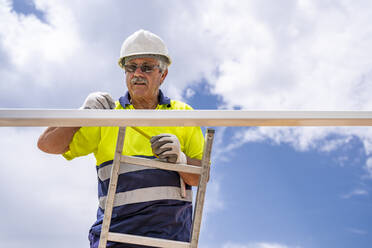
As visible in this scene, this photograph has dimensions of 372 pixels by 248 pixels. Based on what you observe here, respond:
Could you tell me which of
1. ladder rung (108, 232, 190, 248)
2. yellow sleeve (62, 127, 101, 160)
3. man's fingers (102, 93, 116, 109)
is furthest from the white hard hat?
ladder rung (108, 232, 190, 248)

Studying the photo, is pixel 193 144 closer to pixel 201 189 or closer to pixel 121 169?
pixel 201 189

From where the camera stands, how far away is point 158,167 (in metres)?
2.57

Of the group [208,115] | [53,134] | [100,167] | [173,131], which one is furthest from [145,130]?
[208,115]

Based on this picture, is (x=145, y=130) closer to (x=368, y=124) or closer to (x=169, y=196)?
(x=169, y=196)

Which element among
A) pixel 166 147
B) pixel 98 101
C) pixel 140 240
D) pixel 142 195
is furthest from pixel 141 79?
pixel 140 240

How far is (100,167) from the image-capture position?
2.74 metres

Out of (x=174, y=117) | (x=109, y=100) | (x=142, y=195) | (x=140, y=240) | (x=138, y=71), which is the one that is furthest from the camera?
(x=138, y=71)

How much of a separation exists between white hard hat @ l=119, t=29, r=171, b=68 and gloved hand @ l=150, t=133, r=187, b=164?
65 centimetres

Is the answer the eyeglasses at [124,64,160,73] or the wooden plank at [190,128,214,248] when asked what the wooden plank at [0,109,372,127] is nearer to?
the wooden plank at [190,128,214,248]

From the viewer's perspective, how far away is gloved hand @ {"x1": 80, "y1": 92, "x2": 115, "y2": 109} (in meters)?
2.52

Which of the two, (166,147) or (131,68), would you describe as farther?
(131,68)

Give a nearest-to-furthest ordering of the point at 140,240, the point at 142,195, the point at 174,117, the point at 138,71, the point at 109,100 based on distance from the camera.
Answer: the point at 174,117 → the point at 140,240 → the point at 142,195 → the point at 109,100 → the point at 138,71

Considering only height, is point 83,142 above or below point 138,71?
below

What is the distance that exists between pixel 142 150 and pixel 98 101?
0.45m
